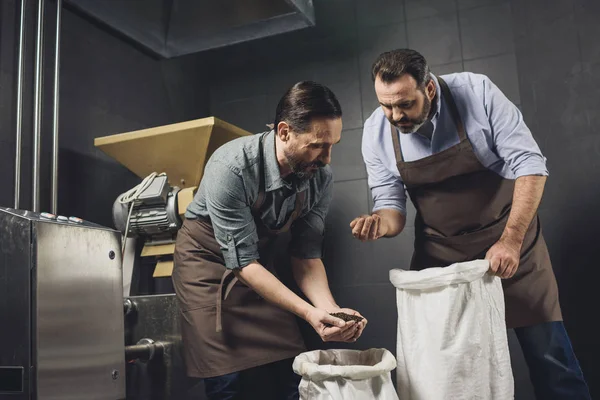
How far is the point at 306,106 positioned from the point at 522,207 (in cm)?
66

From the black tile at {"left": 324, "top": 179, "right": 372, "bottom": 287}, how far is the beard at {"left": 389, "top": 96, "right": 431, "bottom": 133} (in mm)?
945

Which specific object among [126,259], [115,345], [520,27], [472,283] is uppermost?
[520,27]

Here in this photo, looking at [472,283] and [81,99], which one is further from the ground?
[81,99]

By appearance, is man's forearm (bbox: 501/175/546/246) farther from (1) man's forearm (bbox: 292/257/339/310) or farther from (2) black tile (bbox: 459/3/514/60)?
(2) black tile (bbox: 459/3/514/60)

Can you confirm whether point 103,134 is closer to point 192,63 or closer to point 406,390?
point 192,63

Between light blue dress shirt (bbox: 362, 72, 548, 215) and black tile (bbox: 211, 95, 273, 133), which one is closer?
light blue dress shirt (bbox: 362, 72, 548, 215)

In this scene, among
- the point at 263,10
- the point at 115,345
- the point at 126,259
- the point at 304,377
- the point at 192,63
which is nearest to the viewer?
the point at 304,377

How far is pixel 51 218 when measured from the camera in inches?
63.5

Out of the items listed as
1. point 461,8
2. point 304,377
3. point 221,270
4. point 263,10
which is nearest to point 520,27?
point 461,8

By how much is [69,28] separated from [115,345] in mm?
1399

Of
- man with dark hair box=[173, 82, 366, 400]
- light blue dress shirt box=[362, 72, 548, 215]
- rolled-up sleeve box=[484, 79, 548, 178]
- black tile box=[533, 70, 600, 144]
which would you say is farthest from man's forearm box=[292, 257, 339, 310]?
black tile box=[533, 70, 600, 144]

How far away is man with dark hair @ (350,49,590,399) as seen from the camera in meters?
1.62

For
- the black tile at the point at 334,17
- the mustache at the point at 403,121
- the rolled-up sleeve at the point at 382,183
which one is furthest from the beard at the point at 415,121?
the black tile at the point at 334,17

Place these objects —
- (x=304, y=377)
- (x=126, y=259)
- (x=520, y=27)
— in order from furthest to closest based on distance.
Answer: (x=520, y=27), (x=126, y=259), (x=304, y=377)
